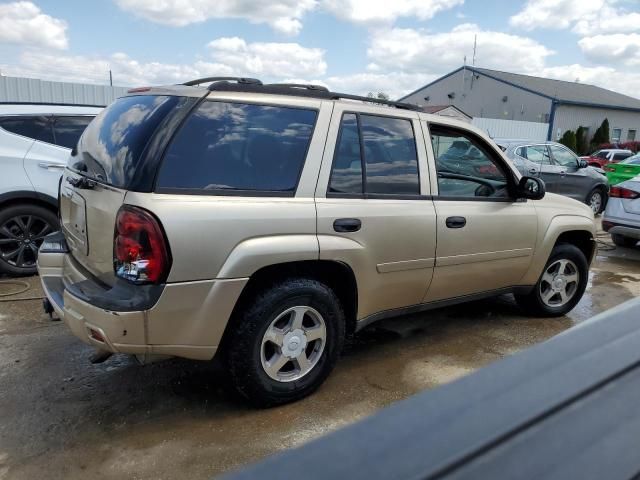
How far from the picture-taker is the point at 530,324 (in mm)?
4660

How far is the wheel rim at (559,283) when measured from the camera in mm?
4625

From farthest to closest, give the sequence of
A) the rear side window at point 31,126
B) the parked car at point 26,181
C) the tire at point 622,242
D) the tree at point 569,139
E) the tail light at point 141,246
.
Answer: the tree at point 569,139 → the tire at point 622,242 → the rear side window at point 31,126 → the parked car at point 26,181 → the tail light at point 141,246

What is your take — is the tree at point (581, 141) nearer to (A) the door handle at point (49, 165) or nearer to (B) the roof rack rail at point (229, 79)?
(A) the door handle at point (49, 165)

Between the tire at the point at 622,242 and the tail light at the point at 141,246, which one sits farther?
the tire at the point at 622,242

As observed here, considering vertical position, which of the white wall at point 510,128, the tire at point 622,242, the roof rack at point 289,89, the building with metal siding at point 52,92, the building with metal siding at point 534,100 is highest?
the building with metal siding at point 534,100

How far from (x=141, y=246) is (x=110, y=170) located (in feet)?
1.85

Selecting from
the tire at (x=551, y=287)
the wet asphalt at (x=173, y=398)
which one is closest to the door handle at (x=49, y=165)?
the wet asphalt at (x=173, y=398)

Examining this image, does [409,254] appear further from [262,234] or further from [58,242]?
[58,242]

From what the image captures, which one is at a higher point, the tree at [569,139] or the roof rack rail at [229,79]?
the tree at [569,139]

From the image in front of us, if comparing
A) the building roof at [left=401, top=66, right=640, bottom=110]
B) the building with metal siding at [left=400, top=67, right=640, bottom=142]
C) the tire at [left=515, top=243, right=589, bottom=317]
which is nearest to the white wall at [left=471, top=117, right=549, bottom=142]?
the building with metal siding at [left=400, top=67, right=640, bottom=142]

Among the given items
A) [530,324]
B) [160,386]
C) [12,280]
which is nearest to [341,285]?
[160,386]

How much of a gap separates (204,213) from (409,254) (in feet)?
4.72

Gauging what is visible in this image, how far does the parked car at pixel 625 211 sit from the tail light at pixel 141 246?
23.8 feet

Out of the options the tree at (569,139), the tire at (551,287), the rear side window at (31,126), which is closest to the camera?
the tire at (551,287)
